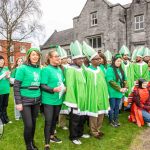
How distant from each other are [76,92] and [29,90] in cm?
119

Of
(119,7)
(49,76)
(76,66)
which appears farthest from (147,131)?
(119,7)

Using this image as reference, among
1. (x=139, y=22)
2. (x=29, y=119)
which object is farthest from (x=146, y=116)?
(x=139, y=22)

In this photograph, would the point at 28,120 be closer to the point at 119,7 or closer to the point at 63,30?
the point at 119,7

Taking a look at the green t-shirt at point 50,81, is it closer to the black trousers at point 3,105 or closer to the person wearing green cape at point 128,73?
the black trousers at point 3,105

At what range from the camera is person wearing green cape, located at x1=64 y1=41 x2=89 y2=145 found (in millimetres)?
5320

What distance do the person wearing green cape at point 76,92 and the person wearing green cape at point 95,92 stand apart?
0.20 metres

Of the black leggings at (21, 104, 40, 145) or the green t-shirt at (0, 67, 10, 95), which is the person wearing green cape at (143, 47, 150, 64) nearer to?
the green t-shirt at (0, 67, 10, 95)

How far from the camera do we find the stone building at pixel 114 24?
973 inches

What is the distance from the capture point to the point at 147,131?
22.0ft

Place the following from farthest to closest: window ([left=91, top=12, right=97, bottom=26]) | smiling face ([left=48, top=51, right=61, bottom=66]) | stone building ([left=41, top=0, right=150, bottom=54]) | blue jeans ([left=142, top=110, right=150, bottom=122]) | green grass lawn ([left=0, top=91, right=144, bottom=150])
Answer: window ([left=91, top=12, right=97, bottom=26]) → stone building ([left=41, top=0, right=150, bottom=54]) → blue jeans ([left=142, top=110, right=150, bottom=122]) → green grass lawn ([left=0, top=91, right=144, bottom=150]) → smiling face ([left=48, top=51, right=61, bottom=66])

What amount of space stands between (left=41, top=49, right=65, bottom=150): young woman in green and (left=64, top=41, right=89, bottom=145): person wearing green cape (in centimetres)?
33

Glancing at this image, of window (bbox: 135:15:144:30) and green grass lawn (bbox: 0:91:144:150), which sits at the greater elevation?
window (bbox: 135:15:144:30)

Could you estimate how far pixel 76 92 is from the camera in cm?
543

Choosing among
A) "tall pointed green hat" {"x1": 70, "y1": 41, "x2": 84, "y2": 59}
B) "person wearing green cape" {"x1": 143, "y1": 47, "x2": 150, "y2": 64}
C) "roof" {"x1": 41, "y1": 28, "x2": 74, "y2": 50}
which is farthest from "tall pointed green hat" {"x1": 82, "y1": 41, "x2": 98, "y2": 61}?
"roof" {"x1": 41, "y1": 28, "x2": 74, "y2": 50}
